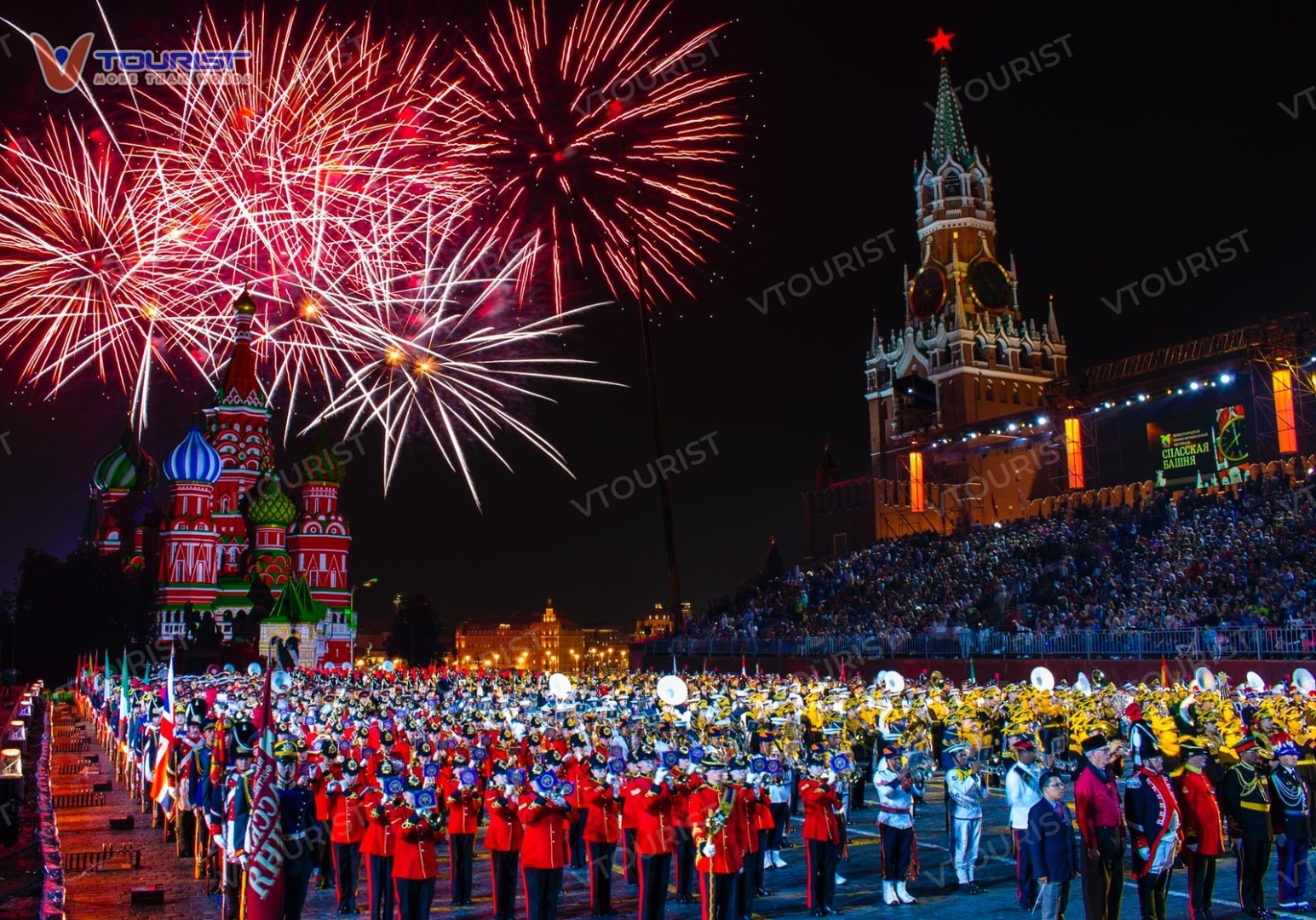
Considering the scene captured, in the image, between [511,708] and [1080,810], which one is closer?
[1080,810]

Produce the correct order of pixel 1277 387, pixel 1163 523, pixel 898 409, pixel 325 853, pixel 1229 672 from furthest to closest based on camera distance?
pixel 898 409
pixel 1277 387
pixel 1163 523
pixel 1229 672
pixel 325 853

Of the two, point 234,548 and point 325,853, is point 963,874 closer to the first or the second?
point 325,853

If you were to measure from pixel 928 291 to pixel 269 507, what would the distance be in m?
50.3

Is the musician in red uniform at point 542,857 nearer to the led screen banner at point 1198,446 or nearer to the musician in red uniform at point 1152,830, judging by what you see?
the musician in red uniform at point 1152,830

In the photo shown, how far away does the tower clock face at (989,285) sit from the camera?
3615 inches

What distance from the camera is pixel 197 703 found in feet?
72.3

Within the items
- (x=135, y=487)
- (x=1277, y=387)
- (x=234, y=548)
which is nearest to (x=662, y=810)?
(x=1277, y=387)

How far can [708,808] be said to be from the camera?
12.9 metres

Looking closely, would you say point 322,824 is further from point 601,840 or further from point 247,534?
point 247,534

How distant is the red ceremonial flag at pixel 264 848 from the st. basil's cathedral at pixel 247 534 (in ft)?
228

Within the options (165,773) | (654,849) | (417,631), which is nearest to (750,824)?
(654,849)

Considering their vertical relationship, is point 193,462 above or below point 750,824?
above

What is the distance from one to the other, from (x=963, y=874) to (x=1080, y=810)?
4004 millimetres

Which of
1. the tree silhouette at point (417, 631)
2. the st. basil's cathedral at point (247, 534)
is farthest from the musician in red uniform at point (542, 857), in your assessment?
the tree silhouette at point (417, 631)
